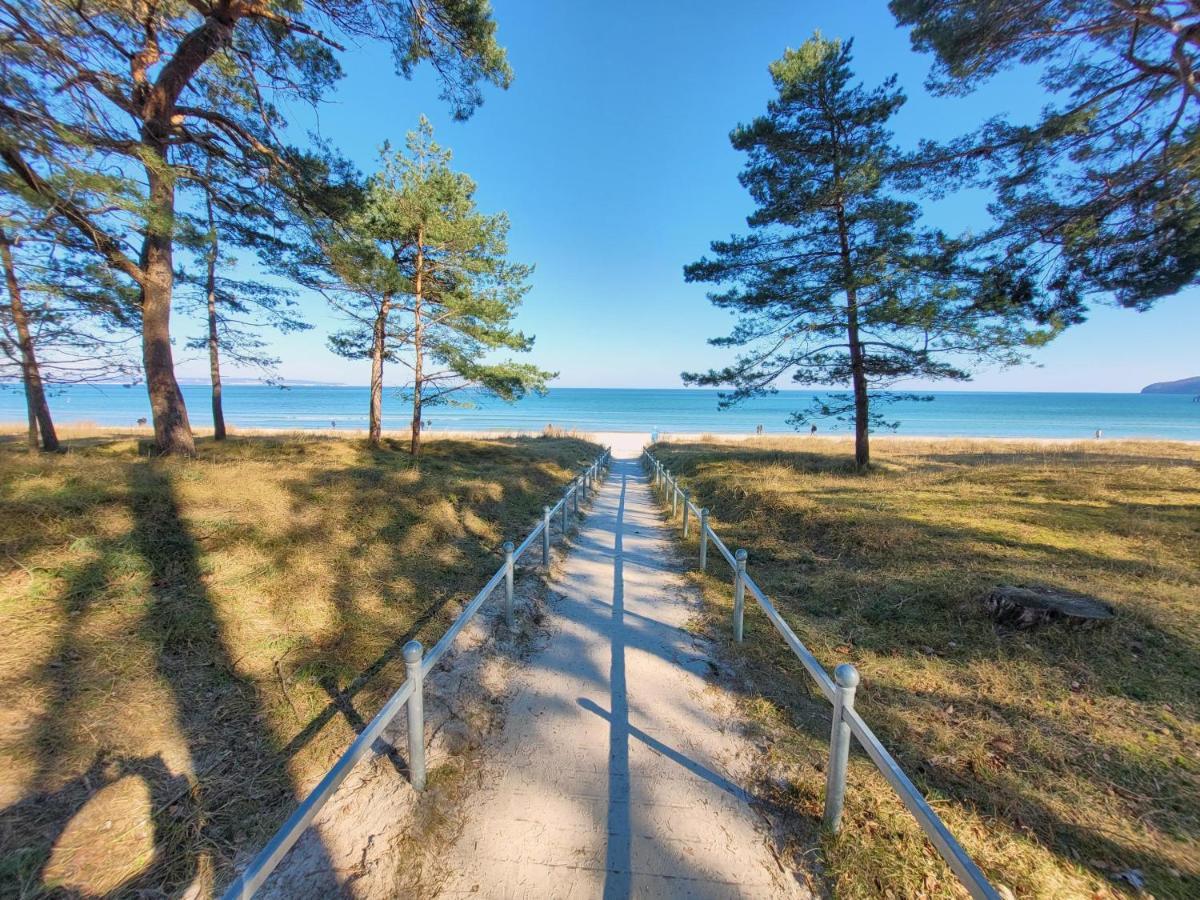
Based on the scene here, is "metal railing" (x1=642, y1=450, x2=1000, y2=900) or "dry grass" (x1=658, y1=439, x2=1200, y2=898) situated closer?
"metal railing" (x1=642, y1=450, x2=1000, y2=900)

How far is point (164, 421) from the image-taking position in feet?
27.1

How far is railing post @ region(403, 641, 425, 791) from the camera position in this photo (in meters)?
2.47

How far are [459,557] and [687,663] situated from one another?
141 inches

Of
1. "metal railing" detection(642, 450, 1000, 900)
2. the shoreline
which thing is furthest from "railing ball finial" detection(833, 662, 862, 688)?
the shoreline

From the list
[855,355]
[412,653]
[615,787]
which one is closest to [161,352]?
[412,653]

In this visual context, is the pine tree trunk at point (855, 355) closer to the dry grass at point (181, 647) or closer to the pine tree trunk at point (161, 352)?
the dry grass at point (181, 647)

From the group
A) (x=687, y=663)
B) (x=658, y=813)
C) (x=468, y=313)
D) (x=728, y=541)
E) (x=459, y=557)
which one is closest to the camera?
(x=658, y=813)

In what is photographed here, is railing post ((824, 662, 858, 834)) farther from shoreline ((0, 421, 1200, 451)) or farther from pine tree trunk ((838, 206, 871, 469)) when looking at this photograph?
shoreline ((0, 421, 1200, 451))

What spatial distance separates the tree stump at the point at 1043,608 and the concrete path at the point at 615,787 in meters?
2.77

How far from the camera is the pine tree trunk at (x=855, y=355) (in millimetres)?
11445

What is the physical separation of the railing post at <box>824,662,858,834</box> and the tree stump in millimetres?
2985

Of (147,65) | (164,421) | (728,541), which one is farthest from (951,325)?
(164,421)

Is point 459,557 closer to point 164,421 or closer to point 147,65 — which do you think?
point 164,421

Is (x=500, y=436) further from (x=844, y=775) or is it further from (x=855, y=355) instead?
(x=844, y=775)
